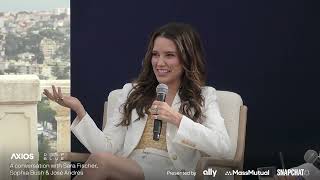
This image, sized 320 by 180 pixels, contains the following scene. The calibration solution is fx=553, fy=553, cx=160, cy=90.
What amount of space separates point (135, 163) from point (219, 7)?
1457mm

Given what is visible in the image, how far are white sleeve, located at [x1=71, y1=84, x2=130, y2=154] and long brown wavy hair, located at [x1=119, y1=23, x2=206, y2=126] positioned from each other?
4cm

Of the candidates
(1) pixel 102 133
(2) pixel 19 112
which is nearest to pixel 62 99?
(1) pixel 102 133

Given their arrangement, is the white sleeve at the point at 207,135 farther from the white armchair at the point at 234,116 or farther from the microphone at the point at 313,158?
the microphone at the point at 313,158

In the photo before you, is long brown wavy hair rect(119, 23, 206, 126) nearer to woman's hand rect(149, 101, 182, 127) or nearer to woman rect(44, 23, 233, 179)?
woman rect(44, 23, 233, 179)

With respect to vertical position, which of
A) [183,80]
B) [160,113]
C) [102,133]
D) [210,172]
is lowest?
[210,172]

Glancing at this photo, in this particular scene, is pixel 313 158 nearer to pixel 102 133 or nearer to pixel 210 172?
pixel 210 172

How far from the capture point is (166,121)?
9.14 feet

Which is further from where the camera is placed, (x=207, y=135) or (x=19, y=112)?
(x=19, y=112)

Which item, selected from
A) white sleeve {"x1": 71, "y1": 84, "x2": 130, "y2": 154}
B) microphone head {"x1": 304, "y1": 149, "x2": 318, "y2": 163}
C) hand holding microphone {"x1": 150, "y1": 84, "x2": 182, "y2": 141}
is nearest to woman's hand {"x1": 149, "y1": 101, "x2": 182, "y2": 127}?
hand holding microphone {"x1": 150, "y1": 84, "x2": 182, "y2": 141}

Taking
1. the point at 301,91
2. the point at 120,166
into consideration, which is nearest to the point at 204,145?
the point at 120,166

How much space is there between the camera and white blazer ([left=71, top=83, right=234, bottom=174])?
8.96 feet

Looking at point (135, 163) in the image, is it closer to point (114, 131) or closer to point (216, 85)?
point (114, 131)

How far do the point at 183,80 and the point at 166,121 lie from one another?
1.11ft

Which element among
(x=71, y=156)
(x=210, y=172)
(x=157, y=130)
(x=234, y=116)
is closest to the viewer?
(x=157, y=130)
